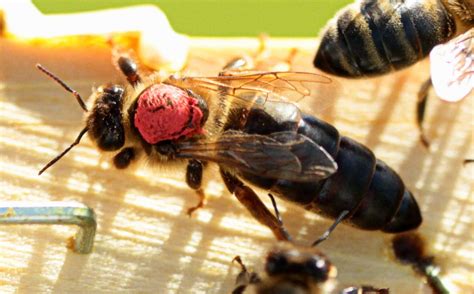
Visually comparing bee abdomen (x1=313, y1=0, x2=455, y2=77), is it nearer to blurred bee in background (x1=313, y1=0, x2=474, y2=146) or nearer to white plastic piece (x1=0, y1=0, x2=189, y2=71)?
blurred bee in background (x1=313, y1=0, x2=474, y2=146)

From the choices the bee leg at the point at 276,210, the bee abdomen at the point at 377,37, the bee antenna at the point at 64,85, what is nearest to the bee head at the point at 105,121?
the bee antenna at the point at 64,85

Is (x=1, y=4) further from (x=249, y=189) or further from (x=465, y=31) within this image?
(x=465, y=31)

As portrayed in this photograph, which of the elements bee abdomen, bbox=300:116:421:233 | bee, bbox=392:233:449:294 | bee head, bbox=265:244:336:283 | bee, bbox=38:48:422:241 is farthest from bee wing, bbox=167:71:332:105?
bee head, bbox=265:244:336:283

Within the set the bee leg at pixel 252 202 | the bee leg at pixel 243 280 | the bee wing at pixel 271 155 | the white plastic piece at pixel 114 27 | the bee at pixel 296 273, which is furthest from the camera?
the white plastic piece at pixel 114 27

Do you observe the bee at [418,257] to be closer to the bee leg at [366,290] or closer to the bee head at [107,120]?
the bee leg at [366,290]

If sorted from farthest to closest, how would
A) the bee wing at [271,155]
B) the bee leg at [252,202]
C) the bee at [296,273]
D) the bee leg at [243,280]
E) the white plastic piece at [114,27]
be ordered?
the white plastic piece at [114,27]
the bee leg at [252,202]
the bee wing at [271,155]
the bee leg at [243,280]
the bee at [296,273]

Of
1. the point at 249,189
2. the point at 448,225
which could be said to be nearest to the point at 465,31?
the point at 448,225

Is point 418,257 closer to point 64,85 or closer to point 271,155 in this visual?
point 271,155
